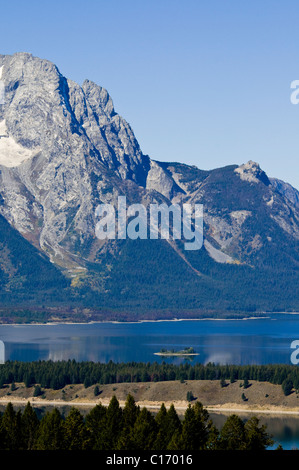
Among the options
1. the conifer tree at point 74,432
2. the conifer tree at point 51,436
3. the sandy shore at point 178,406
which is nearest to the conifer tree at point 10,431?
the conifer tree at point 51,436

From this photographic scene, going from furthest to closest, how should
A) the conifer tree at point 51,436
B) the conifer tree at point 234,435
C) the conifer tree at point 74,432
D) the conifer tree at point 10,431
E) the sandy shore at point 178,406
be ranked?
1. the sandy shore at point 178,406
2. the conifer tree at point 10,431
3. the conifer tree at point 74,432
4. the conifer tree at point 51,436
5. the conifer tree at point 234,435

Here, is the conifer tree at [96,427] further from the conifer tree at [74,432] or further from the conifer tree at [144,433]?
the conifer tree at [144,433]

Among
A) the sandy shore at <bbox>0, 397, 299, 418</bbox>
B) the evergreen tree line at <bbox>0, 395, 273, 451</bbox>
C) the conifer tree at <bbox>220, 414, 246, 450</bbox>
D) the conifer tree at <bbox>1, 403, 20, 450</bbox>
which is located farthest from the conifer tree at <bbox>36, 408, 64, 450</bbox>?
the sandy shore at <bbox>0, 397, 299, 418</bbox>

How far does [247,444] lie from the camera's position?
105000 mm

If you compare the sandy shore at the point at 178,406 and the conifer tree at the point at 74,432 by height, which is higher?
the conifer tree at the point at 74,432

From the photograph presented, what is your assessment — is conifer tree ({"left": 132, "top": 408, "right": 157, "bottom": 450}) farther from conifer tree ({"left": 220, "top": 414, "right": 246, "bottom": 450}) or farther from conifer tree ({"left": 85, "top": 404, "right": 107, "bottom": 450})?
conifer tree ({"left": 220, "top": 414, "right": 246, "bottom": 450})

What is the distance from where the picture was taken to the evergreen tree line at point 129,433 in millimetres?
105000

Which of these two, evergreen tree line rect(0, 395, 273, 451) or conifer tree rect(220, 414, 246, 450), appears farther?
evergreen tree line rect(0, 395, 273, 451)

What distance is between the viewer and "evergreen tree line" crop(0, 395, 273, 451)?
10500cm

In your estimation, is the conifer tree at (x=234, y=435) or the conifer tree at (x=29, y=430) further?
the conifer tree at (x=29, y=430)

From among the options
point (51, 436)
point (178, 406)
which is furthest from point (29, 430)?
point (178, 406)

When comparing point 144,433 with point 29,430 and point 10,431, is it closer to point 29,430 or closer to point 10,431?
point 29,430
